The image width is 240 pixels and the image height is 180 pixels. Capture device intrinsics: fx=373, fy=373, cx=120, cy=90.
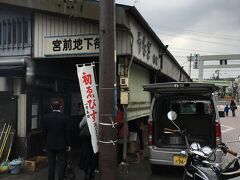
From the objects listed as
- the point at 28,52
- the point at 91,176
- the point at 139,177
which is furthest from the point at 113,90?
the point at 28,52

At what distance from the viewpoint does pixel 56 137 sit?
752 cm

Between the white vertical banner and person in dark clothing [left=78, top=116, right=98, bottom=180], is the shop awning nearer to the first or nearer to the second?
the white vertical banner

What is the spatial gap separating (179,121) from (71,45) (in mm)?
3497

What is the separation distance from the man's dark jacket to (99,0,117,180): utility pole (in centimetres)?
107

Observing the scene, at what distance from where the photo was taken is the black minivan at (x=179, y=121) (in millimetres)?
8125

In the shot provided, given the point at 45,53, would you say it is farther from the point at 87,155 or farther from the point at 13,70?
the point at 87,155

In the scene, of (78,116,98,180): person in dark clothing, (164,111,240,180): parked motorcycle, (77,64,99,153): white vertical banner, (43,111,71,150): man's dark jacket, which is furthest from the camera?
(78,116,98,180): person in dark clothing

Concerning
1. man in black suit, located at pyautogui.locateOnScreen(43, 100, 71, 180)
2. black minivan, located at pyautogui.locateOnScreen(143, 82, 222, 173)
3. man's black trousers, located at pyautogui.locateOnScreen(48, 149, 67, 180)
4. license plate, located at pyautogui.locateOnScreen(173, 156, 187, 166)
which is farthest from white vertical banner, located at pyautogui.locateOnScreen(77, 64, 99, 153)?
license plate, located at pyautogui.locateOnScreen(173, 156, 187, 166)

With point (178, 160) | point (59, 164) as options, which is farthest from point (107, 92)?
point (178, 160)

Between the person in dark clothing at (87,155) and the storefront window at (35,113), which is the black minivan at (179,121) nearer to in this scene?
the person in dark clothing at (87,155)

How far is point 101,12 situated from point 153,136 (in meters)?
3.31

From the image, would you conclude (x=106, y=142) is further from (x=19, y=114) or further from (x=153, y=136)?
(x=19, y=114)

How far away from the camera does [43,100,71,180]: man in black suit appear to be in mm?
7535

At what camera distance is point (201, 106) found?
10062 millimetres
